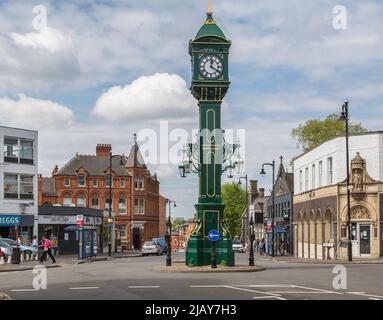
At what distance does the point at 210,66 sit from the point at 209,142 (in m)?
3.60

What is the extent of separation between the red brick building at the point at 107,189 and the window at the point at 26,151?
4083cm

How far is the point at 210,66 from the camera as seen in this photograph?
114ft

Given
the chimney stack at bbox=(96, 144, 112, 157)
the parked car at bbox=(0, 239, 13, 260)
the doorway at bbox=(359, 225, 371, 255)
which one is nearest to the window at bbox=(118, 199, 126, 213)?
the chimney stack at bbox=(96, 144, 112, 157)

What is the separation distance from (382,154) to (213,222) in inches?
841

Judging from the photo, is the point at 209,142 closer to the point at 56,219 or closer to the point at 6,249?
the point at 6,249

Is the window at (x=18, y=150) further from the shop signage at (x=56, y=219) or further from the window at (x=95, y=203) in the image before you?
the window at (x=95, y=203)

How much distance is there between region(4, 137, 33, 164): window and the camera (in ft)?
198

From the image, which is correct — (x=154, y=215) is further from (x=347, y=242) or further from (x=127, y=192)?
(x=347, y=242)

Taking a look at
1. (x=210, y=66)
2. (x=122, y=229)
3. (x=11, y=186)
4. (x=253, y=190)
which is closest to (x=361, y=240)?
(x=210, y=66)

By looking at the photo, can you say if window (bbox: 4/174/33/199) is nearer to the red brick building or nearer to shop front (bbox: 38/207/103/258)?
shop front (bbox: 38/207/103/258)

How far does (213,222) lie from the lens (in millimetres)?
34406
